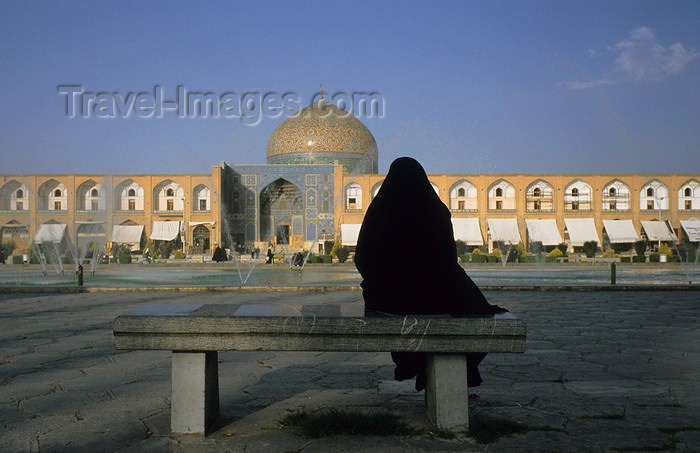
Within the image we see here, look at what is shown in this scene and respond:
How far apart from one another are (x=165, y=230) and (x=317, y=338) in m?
26.8

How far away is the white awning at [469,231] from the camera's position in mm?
27062

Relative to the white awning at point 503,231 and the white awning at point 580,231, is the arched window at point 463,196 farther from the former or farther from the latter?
the white awning at point 580,231

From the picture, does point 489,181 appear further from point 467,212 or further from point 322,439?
point 322,439

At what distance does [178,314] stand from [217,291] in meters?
6.34

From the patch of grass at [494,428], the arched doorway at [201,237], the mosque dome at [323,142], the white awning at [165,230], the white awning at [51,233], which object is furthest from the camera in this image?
the mosque dome at [323,142]

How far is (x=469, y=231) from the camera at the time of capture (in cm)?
2736

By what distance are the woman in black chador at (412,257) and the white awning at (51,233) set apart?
→ 29128 millimetres

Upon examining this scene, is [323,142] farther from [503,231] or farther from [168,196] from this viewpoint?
[503,231]

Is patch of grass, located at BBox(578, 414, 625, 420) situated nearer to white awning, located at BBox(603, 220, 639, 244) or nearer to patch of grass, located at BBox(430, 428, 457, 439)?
patch of grass, located at BBox(430, 428, 457, 439)

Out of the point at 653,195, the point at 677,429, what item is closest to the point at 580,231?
the point at 653,195

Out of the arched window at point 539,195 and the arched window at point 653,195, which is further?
the arched window at point 539,195

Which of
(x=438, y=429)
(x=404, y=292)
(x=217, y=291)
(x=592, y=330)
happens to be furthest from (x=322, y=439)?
(x=217, y=291)

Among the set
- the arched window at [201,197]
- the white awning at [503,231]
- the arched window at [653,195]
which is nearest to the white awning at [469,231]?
the white awning at [503,231]

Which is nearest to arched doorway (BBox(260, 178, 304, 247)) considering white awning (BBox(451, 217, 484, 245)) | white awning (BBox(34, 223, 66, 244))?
white awning (BBox(451, 217, 484, 245))
